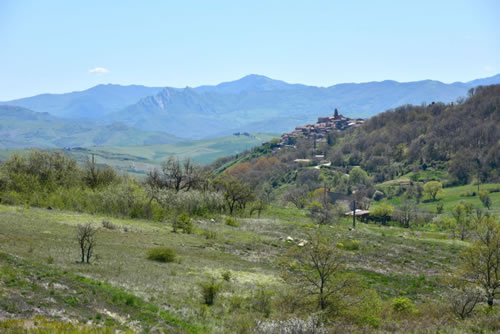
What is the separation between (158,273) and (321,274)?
1106cm

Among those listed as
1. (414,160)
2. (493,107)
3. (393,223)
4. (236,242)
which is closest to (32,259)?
(236,242)

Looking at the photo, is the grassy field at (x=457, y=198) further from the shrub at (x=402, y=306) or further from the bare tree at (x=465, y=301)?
the shrub at (x=402, y=306)

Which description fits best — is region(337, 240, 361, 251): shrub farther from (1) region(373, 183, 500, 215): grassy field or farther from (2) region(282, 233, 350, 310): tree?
(1) region(373, 183, 500, 215): grassy field

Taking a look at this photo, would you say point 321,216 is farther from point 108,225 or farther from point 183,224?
point 108,225

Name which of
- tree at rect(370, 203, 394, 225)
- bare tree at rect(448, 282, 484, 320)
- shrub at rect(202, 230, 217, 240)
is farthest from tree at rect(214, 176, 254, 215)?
bare tree at rect(448, 282, 484, 320)

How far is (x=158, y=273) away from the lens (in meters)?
22.8

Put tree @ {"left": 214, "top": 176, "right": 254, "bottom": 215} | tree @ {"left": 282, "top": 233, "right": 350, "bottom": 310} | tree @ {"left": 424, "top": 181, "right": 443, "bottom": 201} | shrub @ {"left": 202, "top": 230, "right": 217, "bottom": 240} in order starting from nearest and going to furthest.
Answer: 1. tree @ {"left": 282, "top": 233, "right": 350, "bottom": 310}
2. shrub @ {"left": 202, "top": 230, "right": 217, "bottom": 240}
3. tree @ {"left": 214, "top": 176, "right": 254, "bottom": 215}
4. tree @ {"left": 424, "top": 181, "right": 443, "bottom": 201}

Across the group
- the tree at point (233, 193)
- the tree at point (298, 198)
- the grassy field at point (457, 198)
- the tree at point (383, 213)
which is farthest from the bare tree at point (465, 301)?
the grassy field at point (457, 198)

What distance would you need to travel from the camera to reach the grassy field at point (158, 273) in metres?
14.5

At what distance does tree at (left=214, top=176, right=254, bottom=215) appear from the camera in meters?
68.8

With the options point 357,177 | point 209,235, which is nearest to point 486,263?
point 209,235

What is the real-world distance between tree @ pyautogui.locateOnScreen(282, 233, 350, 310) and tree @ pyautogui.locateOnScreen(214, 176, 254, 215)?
167ft

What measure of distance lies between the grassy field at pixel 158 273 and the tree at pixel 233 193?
20.0 metres

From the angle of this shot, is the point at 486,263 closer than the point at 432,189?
Yes
